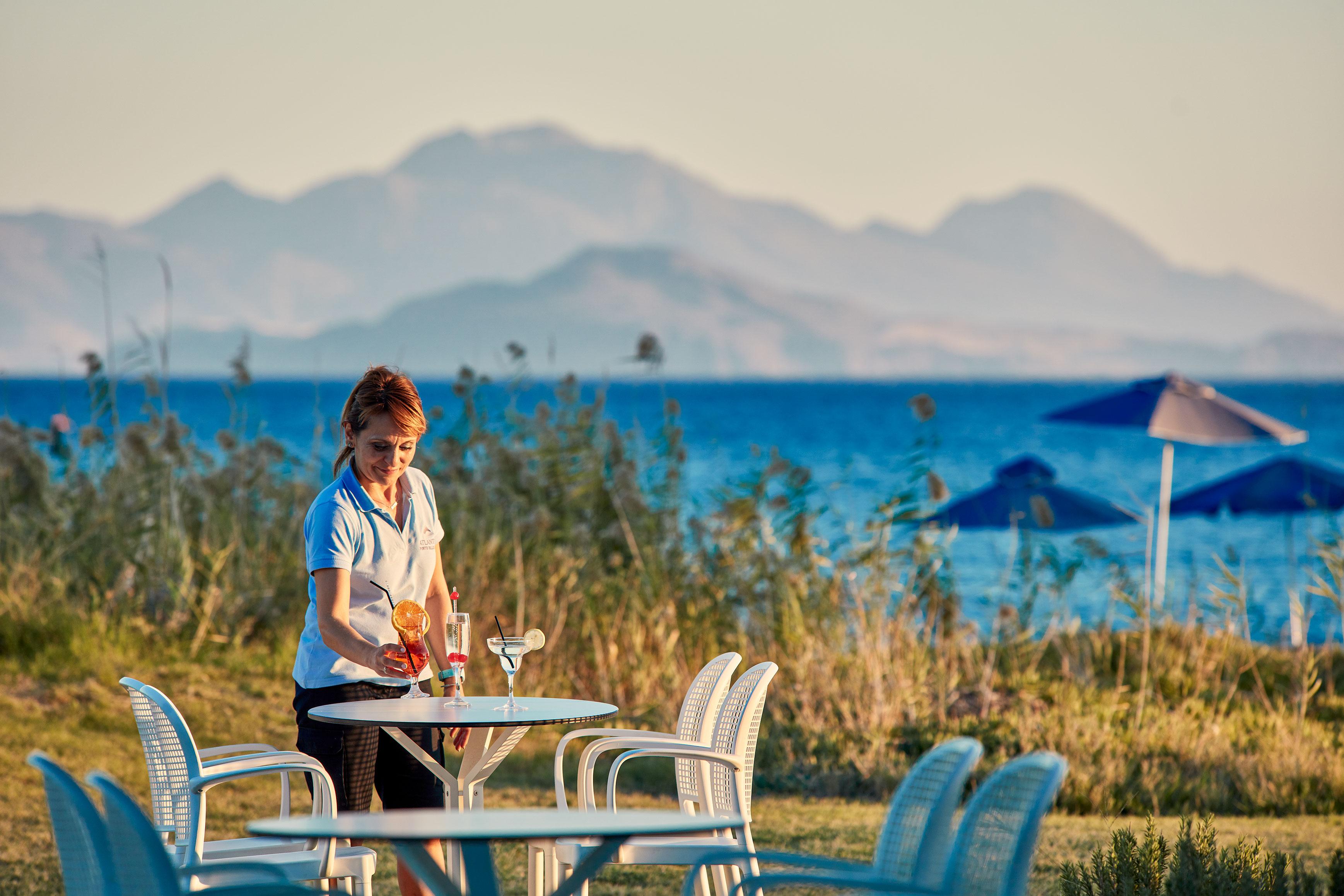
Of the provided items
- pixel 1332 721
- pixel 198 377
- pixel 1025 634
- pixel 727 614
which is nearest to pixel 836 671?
pixel 727 614

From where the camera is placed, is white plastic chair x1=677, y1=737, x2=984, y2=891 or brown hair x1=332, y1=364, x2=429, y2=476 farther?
brown hair x1=332, y1=364, x2=429, y2=476

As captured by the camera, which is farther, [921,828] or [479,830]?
[921,828]

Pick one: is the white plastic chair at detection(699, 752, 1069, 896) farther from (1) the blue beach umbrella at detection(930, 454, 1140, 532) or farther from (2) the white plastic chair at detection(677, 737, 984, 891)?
(1) the blue beach umbrella at detection(930, 454, 1140, 532)

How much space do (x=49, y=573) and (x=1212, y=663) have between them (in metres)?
6.13

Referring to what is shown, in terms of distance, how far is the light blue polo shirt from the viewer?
331cm

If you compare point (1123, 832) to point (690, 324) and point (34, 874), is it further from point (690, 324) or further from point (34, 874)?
point (690, 324)

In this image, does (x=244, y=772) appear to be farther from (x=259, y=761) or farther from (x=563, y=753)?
(x=563, y=753)

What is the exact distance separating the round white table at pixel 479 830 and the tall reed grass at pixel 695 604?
13.5ft

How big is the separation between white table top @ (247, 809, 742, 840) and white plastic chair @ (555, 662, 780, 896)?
812 mm

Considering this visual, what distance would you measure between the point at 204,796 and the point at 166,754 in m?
0.23

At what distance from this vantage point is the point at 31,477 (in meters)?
7.84

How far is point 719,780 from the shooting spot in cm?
371

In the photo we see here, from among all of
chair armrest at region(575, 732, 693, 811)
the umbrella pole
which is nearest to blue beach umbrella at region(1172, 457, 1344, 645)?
the umbrella pole

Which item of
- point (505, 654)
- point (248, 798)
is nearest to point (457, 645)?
point (505, 654)
